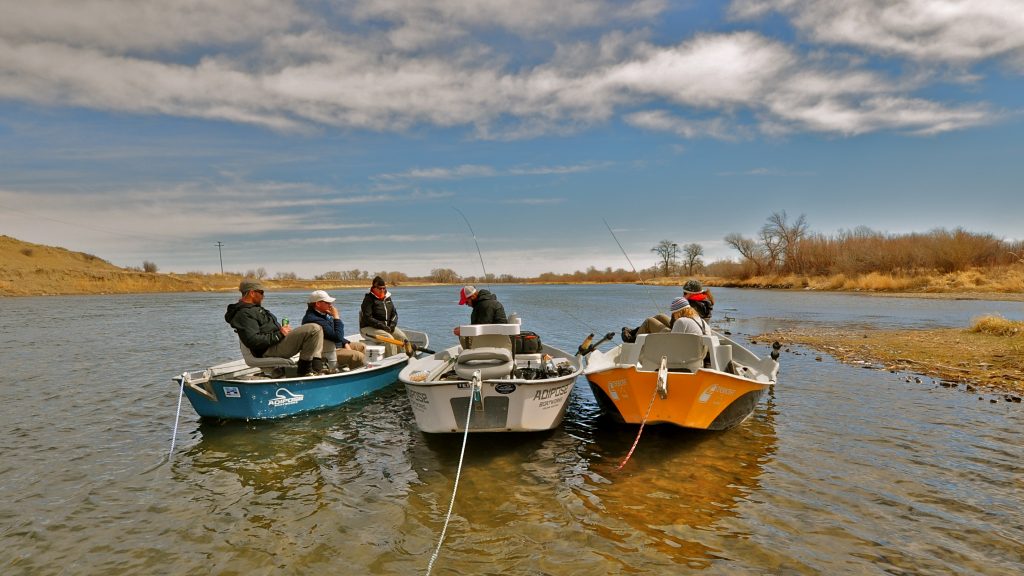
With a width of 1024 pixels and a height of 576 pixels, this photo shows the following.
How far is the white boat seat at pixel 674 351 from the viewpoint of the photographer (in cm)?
782

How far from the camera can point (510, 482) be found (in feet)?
22.0

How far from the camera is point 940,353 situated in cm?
1471

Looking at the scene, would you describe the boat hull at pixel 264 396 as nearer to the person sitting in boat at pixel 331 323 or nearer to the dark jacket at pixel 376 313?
the person sitting in boat at pixel 331 323

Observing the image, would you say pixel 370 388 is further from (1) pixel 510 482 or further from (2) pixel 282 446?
(1) pixel 510 482

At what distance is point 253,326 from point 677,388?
7.08 m

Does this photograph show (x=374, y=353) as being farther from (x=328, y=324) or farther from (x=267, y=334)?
(x=267, y=334)

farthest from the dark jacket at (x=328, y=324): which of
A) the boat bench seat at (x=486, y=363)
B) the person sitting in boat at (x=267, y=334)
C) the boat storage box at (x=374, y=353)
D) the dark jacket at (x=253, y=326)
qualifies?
the boat bench seat at (x=486, y=363)

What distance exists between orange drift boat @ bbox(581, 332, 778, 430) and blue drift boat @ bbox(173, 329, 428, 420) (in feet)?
16.2

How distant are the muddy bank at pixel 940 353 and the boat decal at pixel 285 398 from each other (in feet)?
43.3

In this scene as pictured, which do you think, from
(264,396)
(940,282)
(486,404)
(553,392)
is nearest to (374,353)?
(264,396)

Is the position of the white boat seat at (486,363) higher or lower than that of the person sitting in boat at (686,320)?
lower

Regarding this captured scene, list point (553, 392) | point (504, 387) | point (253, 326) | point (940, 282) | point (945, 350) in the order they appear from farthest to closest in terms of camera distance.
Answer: point (940, 282) → point (945, 350) → point (253, 326) → point (553, 392) → point (504, 387)

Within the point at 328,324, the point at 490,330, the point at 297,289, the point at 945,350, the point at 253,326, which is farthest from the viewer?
the point at 297,289

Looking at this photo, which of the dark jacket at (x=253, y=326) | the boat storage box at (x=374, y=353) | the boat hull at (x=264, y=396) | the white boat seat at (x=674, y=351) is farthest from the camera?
the boat storage box at (x=374, y=353)
